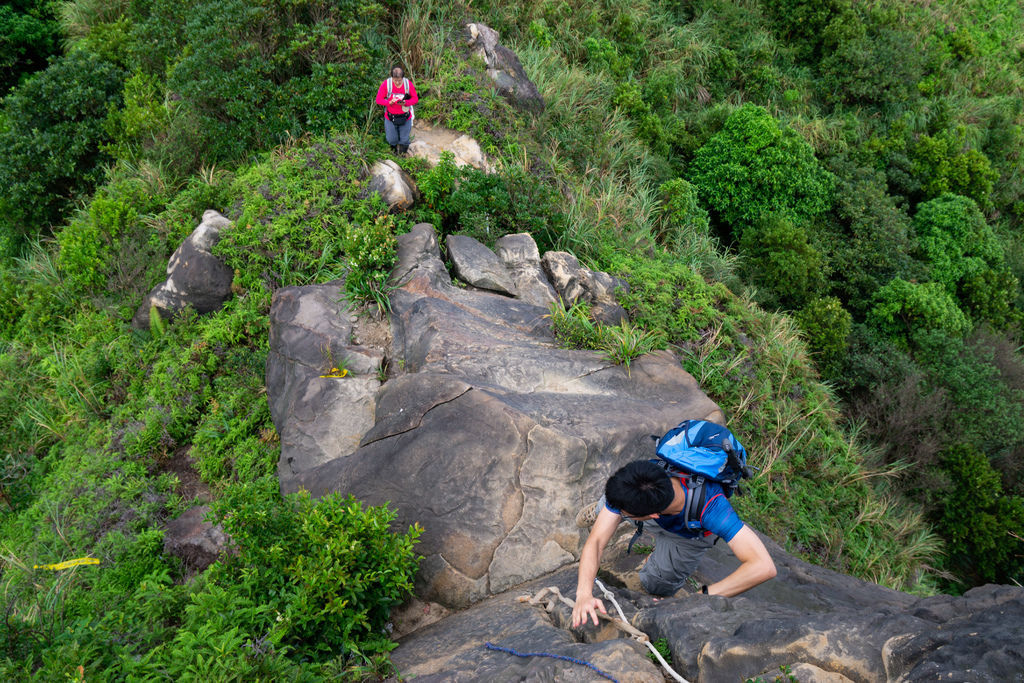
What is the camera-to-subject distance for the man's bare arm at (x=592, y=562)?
9.59 feet

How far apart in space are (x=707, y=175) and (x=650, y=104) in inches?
68.3

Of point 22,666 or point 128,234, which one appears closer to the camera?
point 22,666

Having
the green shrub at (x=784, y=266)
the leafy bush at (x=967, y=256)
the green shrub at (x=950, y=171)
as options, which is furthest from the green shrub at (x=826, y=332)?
the green shrub at (x=950, y=171)

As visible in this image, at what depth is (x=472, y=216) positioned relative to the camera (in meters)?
6.63

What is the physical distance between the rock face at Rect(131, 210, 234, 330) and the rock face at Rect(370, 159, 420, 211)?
1.79 meters

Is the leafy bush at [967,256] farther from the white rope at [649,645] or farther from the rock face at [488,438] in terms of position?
the white rope at [649,645]

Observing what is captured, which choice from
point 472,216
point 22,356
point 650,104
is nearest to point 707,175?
point 650,104

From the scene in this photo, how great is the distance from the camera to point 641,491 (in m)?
2.78

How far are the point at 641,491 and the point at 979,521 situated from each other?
654 centimetres

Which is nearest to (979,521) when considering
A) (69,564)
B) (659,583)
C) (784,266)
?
(784,266)

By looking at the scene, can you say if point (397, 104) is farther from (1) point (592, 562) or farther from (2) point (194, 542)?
(1) point (592, 562)

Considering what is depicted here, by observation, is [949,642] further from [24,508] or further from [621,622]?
[24,508]

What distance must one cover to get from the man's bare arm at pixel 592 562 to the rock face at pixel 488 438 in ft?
3.18

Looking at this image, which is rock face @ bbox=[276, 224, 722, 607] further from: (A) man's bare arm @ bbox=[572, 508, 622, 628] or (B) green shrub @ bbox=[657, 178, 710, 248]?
(B) green shrub @ bbox=[657, 178, 710, 248]
